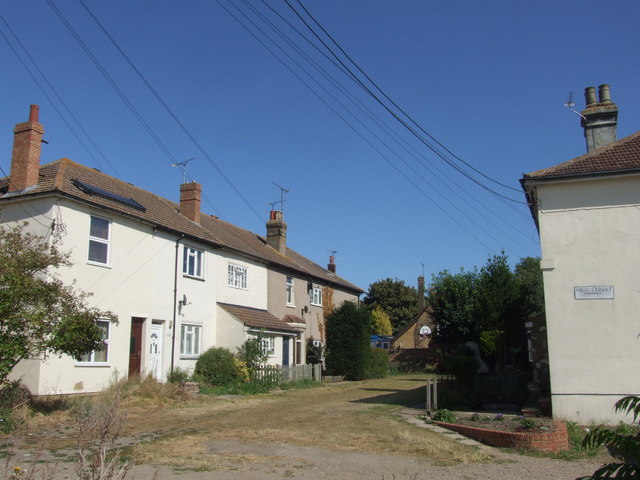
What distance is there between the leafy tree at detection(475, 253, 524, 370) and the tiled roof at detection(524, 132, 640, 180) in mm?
10890

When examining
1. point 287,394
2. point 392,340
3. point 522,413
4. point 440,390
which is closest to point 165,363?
point 287,394

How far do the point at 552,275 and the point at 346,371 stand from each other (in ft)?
63.1

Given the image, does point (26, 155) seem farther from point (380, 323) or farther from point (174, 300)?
point (380, 323)

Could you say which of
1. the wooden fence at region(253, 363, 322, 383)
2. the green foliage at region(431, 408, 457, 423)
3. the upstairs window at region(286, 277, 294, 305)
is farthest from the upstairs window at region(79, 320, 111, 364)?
the upstairs window at region(286, 277, 294, 305)

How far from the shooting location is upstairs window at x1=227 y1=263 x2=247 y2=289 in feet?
88.1

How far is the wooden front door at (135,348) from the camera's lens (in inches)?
790

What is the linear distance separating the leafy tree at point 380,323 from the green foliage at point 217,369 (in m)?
39.1

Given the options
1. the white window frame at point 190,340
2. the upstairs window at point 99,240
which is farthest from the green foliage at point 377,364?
the upstairs window at point 99,240

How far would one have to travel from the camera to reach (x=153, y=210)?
23.0 metres

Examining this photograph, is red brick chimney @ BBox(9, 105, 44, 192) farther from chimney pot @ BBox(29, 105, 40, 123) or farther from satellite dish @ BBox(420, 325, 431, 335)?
satellite dish @ BBox(420, 325, 431, 335)

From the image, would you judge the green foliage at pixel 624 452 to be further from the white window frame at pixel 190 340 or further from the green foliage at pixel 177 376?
the white window frame at pixel 190 340

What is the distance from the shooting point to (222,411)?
16.7m

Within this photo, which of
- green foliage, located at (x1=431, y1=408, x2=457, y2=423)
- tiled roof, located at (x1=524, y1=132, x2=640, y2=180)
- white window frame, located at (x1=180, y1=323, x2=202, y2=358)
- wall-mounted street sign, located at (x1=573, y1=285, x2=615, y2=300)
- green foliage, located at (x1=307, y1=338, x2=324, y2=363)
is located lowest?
green foliage, located at (x1=431, y1=408, x2=457, y2=423)

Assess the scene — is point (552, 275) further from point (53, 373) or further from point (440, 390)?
point (53, 373)
